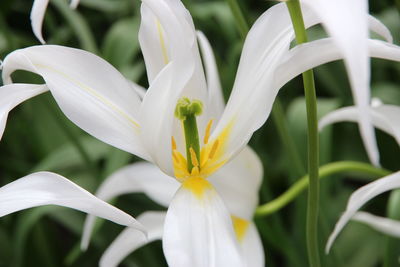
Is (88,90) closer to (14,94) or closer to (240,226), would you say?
(14,94)

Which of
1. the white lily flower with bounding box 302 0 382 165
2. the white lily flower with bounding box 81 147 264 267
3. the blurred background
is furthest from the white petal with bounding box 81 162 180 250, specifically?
the white lily flower with bounding box 302 0 382 165

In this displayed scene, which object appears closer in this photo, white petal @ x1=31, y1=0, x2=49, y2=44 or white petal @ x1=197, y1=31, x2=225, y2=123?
white petal @ x1=31, y1=0, x2=49, y2=44

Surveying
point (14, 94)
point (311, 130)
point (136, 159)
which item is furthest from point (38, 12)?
point (136, 159)

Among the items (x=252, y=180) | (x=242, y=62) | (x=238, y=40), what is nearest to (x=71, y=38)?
(x=238, y=40)

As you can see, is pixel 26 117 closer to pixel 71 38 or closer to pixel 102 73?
pixel 71 38

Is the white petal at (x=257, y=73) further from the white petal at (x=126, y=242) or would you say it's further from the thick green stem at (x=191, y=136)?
the white petal at (x=126, y=242)

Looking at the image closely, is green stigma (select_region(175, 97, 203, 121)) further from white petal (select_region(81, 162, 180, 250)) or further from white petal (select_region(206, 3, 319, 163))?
white petal (select_region(81, 162, 180, 250))
